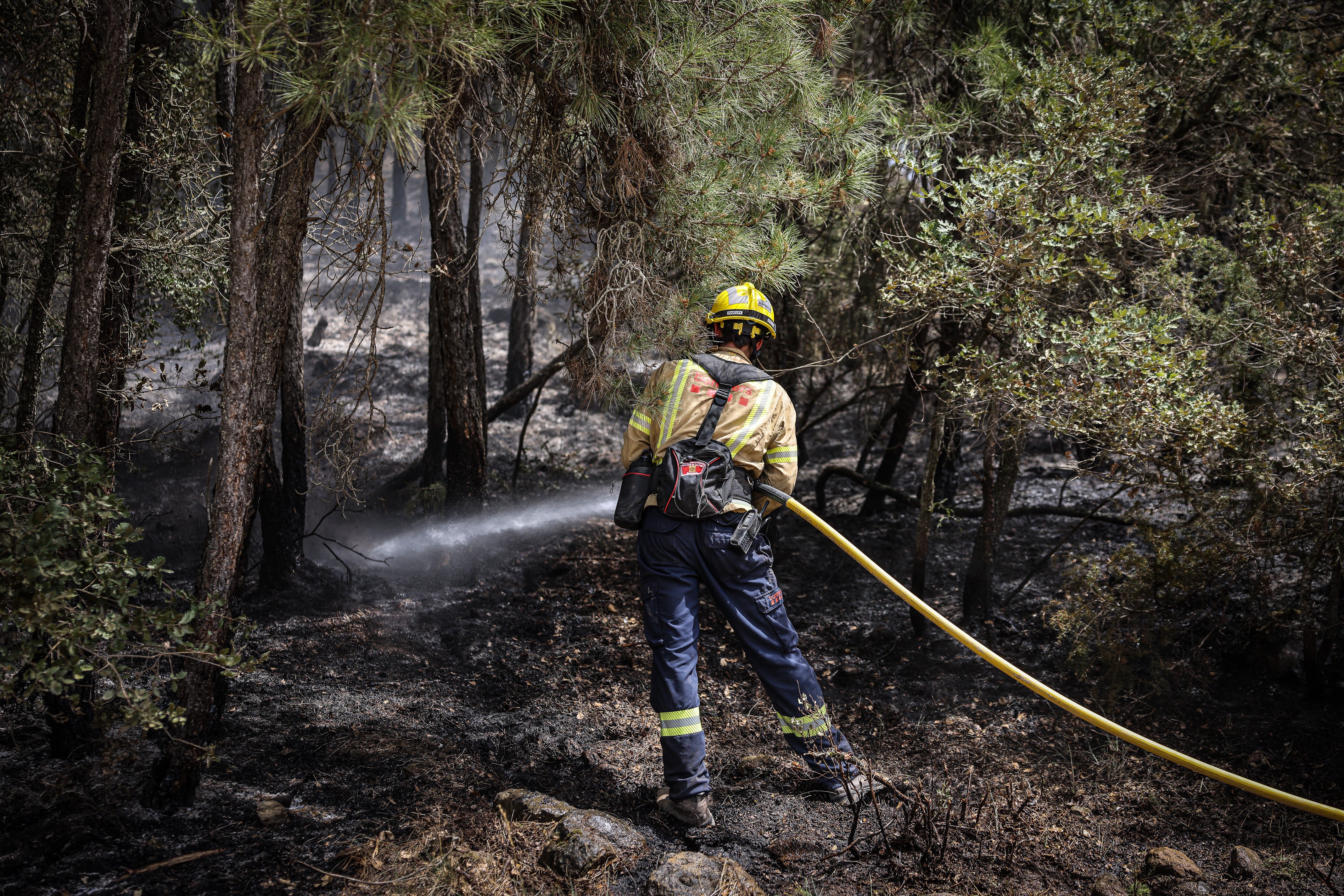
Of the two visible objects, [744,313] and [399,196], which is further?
[399,196]

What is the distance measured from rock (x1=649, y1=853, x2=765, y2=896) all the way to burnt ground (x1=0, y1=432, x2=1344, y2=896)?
0.52 feet

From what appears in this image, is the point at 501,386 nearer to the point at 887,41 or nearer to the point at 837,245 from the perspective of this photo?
the point at 837,245

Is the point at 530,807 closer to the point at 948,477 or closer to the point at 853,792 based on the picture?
the point at 853,792

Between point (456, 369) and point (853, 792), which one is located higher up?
point (456, 369)

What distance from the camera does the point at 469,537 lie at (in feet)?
22.5

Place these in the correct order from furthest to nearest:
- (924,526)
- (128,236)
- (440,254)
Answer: (440,254) < (924,526) < (128,236)

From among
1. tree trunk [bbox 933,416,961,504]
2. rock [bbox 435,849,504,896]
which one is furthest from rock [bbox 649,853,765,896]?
tree trunk [bbox 933,416,961,504]

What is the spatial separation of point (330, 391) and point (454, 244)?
3.26m

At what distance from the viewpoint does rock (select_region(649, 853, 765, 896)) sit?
2.71 m

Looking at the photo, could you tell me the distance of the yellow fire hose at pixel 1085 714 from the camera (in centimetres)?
305

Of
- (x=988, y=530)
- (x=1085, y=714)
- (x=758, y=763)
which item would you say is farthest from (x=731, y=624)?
(x=988, y=530)

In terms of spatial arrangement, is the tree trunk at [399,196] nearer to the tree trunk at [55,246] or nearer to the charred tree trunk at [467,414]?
the charred tree trunk at [467,414]

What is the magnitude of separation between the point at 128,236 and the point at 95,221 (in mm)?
1168

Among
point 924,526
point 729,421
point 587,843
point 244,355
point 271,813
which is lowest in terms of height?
point 587,843
